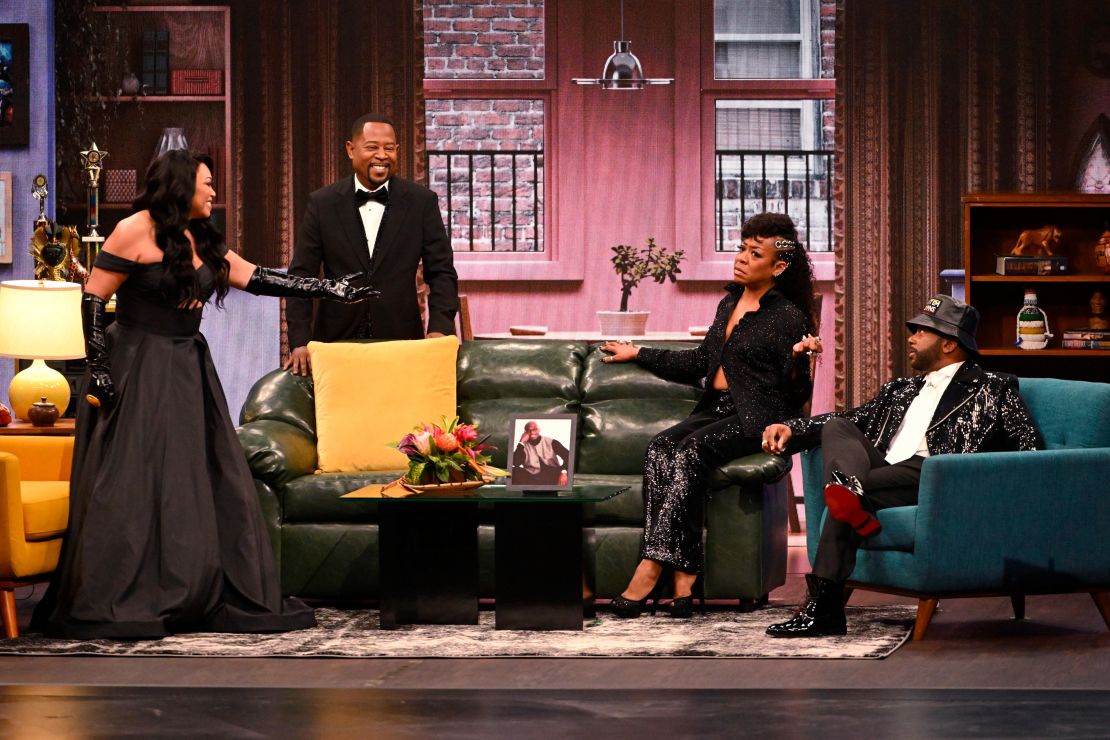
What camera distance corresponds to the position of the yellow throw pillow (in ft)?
17.2

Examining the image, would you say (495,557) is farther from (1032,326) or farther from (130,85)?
(130,85)

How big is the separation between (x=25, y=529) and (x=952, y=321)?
2.80 metres

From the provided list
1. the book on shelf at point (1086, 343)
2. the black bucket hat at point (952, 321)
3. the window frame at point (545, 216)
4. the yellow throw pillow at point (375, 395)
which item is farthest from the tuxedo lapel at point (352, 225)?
the window frame at point (545, 216)

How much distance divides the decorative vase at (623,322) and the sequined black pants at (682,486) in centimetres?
340

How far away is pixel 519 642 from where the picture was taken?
444 centimetres

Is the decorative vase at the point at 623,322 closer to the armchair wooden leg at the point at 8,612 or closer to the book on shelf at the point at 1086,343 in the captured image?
the book on shelf at the point at 1086,343

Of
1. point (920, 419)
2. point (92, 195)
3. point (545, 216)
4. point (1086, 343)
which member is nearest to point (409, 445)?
point (920, 419)

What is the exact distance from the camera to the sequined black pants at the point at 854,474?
447 cm

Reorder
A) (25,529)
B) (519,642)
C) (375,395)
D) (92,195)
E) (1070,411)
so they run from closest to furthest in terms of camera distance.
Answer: (519,642) < (25,529) < (1070,411) < (375,395) < (92,195)

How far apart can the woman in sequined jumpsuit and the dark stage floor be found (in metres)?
0.68

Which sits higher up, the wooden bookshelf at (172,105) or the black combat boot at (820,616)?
the wooden bookshelf at (172,105)

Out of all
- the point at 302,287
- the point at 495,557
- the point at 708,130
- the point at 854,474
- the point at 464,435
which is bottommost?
the point at 495,557

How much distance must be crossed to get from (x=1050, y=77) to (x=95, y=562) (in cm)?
627

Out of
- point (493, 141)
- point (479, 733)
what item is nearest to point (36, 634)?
point (479, 733)
